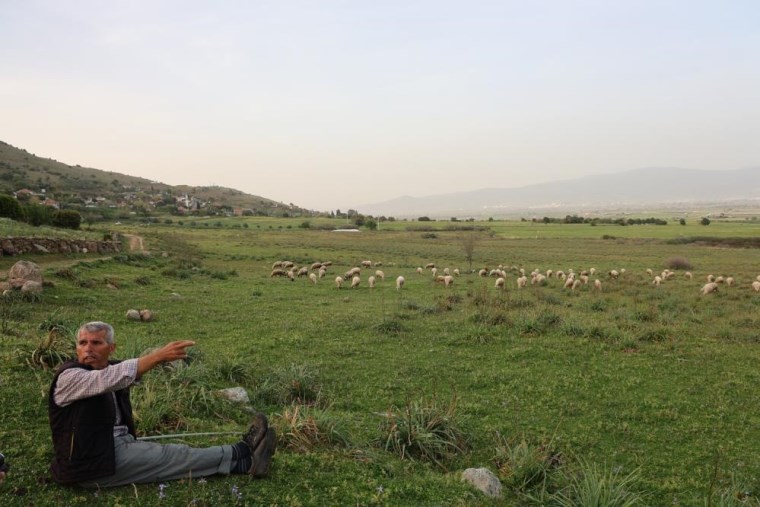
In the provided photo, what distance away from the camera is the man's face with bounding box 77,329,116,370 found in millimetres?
4285

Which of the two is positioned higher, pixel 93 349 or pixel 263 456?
pixel 93 349

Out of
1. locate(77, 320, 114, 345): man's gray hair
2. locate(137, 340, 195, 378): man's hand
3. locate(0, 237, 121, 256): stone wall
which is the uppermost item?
locate(0, 237, 121, 256): stone wall

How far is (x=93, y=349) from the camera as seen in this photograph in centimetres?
431

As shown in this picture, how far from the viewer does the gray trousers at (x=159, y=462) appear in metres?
4.30

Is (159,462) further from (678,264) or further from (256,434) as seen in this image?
(678,264)

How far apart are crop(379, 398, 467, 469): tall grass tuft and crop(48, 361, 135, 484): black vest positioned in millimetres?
3240

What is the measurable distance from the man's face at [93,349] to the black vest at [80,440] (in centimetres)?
9

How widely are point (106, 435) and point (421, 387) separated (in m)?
5.79

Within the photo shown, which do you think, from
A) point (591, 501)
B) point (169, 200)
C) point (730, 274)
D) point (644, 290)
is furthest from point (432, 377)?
point (169, 200)

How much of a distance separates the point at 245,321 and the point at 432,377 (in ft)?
21.4

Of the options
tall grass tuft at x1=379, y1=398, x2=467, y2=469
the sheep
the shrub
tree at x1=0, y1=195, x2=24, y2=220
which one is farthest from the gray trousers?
the shrub

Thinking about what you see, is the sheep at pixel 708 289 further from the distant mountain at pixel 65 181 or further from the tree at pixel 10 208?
the distant mountain at pixel 65 181

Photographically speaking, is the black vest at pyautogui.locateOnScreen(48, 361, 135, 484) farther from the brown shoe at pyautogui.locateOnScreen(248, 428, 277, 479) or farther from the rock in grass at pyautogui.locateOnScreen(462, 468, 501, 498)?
the rock in grass at pyautogui.locateOnScreen(462, 468, 501, 498)

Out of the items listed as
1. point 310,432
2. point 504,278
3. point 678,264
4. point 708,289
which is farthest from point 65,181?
point 310,432
